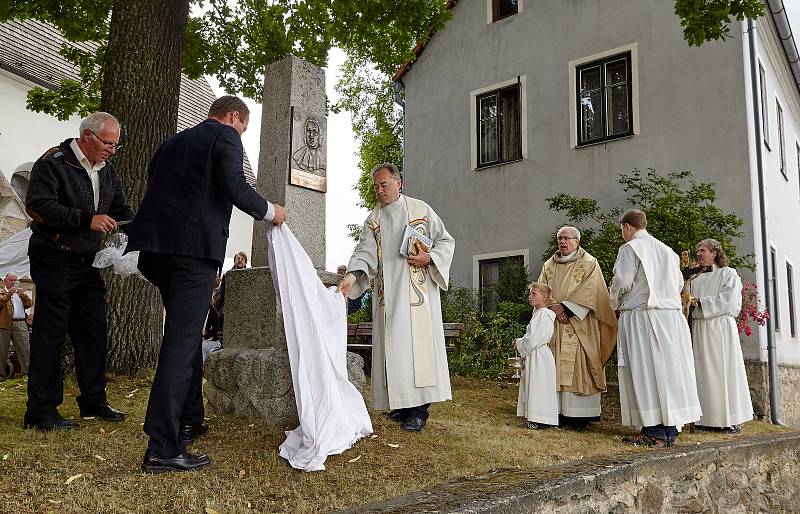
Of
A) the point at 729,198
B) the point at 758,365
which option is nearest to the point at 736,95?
the point at 729,198

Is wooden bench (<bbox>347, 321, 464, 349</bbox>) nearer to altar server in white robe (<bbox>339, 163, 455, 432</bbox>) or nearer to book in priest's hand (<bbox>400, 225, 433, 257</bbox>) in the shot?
altar server in white robe (<bbox>339, 163, 455, 432</bbox>)

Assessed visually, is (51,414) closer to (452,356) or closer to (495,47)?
(452,356)

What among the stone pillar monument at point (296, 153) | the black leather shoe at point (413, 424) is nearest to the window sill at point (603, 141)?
the stone pillar monument at point (296, 153)

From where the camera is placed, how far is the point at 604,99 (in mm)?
12953

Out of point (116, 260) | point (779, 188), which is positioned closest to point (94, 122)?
point (116, 260)

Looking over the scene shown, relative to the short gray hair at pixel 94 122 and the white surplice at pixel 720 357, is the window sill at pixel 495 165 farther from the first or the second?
the short gray hair at pixel 94 122

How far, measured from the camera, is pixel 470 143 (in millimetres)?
14688

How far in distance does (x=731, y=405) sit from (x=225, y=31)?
8.76m

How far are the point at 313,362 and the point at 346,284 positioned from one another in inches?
39.2

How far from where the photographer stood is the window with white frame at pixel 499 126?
1414 cm

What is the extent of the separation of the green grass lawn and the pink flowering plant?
4.69 m

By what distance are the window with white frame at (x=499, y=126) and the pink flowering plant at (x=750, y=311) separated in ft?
16.9

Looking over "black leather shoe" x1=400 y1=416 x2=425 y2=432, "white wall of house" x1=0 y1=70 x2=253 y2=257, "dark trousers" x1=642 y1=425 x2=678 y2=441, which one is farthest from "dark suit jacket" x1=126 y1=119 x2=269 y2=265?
"white wall of house" x1=0 y1=70 x2=253 y2=257

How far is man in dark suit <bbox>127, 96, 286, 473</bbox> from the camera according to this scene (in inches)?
148
